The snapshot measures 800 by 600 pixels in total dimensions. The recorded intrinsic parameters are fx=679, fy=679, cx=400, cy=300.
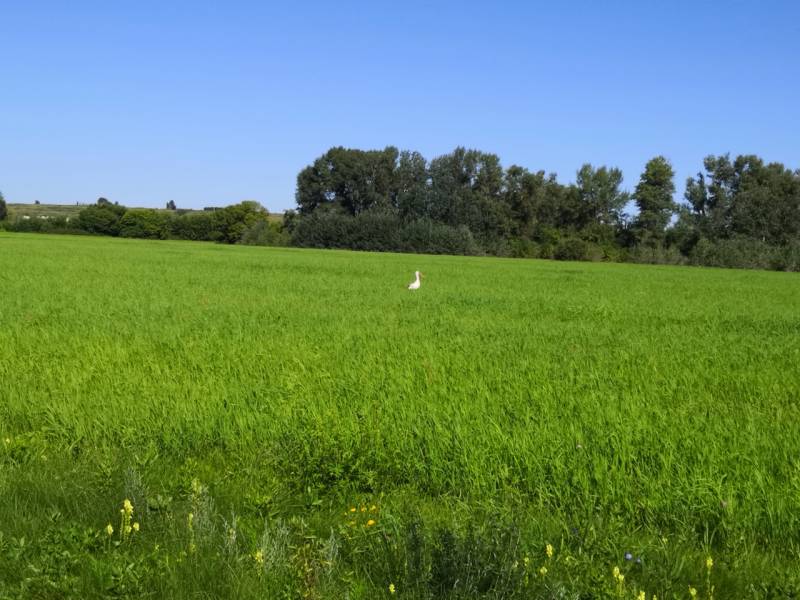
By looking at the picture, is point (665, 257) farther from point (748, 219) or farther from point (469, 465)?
point (469, 465)

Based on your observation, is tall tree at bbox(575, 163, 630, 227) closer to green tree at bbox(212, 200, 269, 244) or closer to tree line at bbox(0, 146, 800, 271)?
Result: tree line at bbox(0, 146, 800, 271)

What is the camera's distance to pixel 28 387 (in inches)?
244

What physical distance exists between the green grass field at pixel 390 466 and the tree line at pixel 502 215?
193 feet

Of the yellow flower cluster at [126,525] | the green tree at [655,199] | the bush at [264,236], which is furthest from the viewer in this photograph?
the bush at [264,236]

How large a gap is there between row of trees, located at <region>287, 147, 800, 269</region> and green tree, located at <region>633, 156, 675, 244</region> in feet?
0.36

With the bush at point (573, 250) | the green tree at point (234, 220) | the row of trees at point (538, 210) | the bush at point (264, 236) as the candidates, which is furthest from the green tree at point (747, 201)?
the green tree at point (234, 220)

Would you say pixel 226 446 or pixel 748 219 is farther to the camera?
pixel 748 219

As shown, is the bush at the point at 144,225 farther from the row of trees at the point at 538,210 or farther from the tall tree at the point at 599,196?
the tall tree at the point at 599,196

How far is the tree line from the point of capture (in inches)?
2653

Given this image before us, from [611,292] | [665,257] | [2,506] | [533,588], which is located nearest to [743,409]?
Result: [533,588]

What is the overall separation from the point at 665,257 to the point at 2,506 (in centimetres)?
6624

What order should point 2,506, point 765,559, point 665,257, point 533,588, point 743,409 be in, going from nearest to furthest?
1. point 533,588
2. point 765,559
3. point 2,506
4. point 743,409
5. point 665,257

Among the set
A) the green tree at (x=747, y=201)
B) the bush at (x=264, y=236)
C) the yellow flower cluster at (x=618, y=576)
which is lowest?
the yellow flower cluster at (x=618, y=576)

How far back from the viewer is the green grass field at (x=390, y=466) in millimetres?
3109
